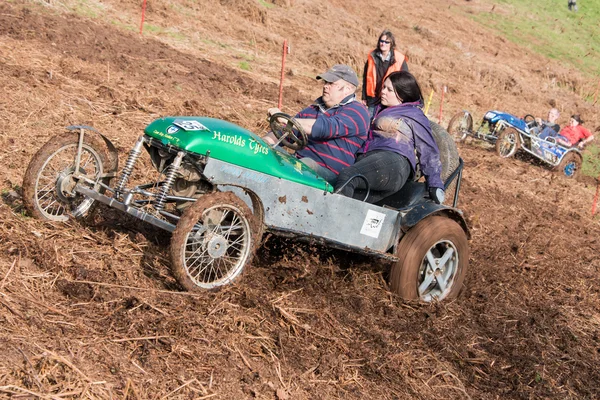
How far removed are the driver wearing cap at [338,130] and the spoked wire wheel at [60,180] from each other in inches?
67.2

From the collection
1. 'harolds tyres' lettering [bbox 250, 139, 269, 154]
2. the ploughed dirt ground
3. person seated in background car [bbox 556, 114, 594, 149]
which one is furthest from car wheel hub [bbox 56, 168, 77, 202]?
person seated in background car [bbox 556, 114, 594, 149]

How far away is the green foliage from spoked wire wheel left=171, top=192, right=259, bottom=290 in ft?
98.5

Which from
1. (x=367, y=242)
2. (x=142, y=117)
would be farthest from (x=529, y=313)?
(x=142, y=117)

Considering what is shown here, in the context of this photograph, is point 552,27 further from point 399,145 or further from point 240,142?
point 240,142

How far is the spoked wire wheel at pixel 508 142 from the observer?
632 inches

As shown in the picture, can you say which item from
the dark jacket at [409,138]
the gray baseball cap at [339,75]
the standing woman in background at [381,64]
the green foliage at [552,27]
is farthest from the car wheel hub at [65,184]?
the green foliage at [552,27]

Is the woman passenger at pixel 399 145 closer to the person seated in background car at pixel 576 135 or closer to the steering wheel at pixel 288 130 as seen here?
the steering wheel at pixel 288 130

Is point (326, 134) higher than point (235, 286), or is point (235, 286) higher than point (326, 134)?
point (326, 134)

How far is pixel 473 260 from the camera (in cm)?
792

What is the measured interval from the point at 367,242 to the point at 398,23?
954 inches

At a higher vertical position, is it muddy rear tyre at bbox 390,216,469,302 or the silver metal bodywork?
the silver metal bodywork

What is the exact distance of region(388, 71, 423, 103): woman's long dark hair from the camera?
6.23m

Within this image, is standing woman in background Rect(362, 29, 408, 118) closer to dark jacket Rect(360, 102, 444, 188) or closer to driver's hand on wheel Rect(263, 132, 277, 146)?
driver's hand on wheel Rect(263, 132, 277, 146)

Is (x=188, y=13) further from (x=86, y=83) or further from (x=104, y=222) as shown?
(x=104, y=222)
